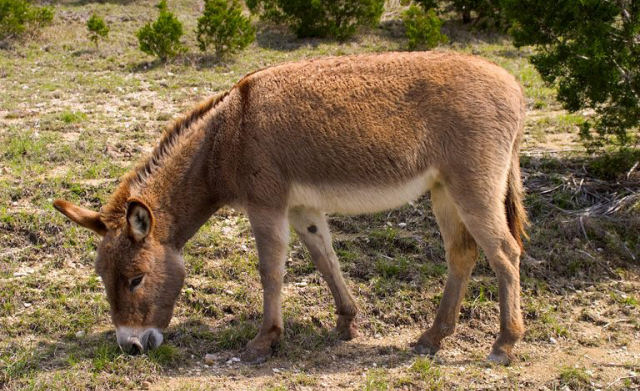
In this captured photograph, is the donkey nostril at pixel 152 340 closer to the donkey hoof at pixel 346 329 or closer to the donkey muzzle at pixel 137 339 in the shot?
the donkey muzzle at pixel 137 339

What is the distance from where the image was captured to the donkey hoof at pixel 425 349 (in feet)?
17.7

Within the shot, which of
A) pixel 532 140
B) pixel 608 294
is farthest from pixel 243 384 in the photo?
pixel 532 140

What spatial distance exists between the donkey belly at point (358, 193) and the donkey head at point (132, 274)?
109 cm

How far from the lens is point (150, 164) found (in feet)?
17.3

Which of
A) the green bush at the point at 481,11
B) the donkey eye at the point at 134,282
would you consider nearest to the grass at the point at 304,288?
the donkey eye at the point at 134,282

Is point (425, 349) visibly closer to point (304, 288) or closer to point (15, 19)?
point (304, 288)

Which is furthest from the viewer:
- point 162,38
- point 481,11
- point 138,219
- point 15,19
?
point 481,11

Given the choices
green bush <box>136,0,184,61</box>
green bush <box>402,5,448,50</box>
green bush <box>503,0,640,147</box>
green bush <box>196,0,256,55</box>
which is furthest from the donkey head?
green bush <box>402,5,448,50</box>

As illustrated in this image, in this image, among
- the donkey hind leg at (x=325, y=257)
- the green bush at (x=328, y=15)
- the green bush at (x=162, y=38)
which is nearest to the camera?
the donkey hind leg at (x=325, y=257)

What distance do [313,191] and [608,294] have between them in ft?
9.70

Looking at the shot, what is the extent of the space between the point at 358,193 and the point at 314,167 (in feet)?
1.26

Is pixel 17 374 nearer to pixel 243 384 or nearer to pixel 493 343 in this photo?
pixel 243 384

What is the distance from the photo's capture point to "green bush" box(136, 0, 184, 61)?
12719mm

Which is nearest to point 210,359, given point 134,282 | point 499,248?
point 134,282
